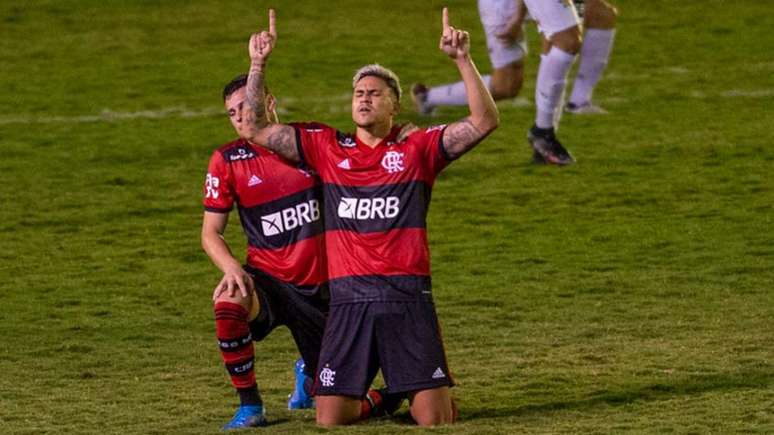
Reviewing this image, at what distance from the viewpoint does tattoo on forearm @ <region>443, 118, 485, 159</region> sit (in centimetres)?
616

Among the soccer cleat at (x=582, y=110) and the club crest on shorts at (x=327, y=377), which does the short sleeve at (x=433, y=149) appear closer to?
the club crest on shorts at (x=327, y=377)

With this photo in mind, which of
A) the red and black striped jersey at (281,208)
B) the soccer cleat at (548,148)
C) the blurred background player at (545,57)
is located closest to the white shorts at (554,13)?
the blurred background player at (545,57)

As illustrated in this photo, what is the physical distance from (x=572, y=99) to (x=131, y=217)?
349 cm

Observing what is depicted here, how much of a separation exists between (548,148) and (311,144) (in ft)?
16.2

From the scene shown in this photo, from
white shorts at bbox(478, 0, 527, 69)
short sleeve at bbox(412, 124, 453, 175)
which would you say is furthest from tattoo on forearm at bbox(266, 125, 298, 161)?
white shorts at bbox(478, 0, 527, 69)

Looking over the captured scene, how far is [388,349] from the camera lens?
6.29 m

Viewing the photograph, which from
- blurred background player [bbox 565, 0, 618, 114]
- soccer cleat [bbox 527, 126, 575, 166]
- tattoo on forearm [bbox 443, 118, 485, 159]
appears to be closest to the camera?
tattoo on forearm [bbox 443, 118, 485, 159]

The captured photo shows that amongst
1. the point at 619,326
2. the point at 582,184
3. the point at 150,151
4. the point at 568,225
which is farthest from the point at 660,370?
Answer: the point at 150,151

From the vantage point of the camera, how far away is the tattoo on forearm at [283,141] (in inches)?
248

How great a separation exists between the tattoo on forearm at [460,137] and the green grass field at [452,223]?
868 mm

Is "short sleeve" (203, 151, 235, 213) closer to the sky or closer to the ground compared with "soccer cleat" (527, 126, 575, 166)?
closer to the sky

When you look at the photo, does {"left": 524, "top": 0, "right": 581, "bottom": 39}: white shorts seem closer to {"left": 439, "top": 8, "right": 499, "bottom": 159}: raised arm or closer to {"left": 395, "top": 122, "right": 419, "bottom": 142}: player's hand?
{"left": 395, "top": 122, "right": 419, "bottom": 142}: player's hand

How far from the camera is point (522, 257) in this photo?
938 centimetres

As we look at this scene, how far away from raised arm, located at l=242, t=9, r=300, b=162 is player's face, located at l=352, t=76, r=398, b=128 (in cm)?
23
